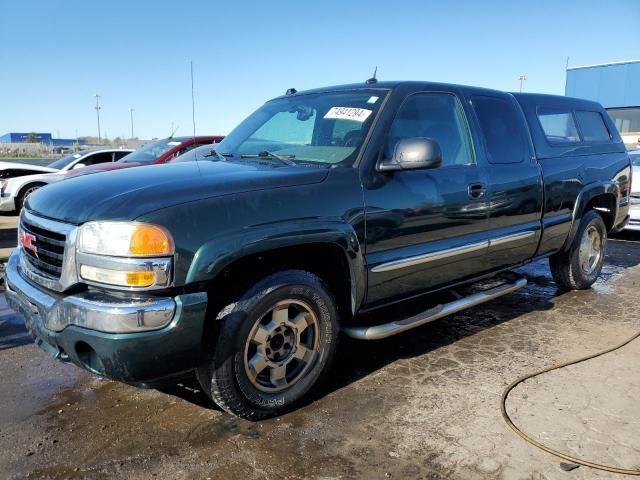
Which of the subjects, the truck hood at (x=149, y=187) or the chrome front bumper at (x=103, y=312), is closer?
the chrome front bumper at (x=103, y=312)

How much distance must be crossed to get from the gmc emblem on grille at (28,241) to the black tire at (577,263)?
15.0ft

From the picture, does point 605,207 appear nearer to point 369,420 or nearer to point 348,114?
point 348,114

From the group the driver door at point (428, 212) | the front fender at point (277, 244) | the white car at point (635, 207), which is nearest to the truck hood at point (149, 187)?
the front fender at point (277, 244)

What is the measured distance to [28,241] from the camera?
10.1 feet

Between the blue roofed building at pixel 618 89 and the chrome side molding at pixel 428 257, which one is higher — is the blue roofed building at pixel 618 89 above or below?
above

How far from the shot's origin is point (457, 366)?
376 centimetres

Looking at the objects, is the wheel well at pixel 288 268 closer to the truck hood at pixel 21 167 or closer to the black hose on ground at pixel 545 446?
the black hose on ground at pixel 545 446

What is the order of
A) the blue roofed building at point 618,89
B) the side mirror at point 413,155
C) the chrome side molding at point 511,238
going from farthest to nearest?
the blue roofed building at point 618,89
the chrome side molding at point 511,238
the side mirror at point 413,155

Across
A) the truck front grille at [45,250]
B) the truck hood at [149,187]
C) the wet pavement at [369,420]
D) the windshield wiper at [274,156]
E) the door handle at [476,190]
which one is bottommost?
the wet pavement at [369,420]

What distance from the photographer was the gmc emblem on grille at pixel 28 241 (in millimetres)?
2996

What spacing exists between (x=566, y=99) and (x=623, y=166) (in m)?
1.03

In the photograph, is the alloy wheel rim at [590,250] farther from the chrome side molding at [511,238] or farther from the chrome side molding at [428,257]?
the chrome side molding at [428,257]

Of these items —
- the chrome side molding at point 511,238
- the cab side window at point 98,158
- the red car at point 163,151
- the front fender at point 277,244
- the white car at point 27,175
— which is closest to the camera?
the front fender at point 277,244

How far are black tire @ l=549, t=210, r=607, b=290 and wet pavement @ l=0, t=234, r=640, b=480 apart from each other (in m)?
1.18
